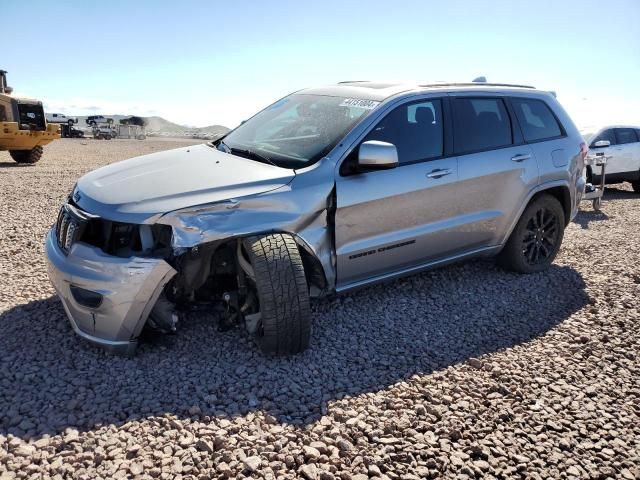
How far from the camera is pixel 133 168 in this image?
12.8 feet

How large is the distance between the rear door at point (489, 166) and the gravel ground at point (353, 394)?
655mm

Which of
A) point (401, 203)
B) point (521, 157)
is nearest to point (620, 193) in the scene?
point (521, 157)

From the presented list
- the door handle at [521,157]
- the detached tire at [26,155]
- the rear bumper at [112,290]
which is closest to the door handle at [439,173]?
the door handle at [521,157]

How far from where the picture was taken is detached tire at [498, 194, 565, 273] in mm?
4973

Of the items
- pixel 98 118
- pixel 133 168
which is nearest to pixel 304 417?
pixel 133 168

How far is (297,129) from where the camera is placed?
164 inches

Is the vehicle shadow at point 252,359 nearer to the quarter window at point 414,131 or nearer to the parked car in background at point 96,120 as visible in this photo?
the quarter window at point 414,131

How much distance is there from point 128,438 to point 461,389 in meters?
1.94

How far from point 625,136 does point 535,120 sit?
831cm

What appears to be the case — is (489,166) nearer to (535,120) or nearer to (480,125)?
(480,125)

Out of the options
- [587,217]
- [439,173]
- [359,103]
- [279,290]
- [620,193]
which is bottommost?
[620,193]

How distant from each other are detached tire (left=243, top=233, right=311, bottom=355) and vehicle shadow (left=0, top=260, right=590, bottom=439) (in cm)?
20

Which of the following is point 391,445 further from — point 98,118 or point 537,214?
point 98,118

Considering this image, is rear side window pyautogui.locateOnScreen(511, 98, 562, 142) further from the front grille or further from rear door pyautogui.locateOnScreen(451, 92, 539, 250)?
the front grille
